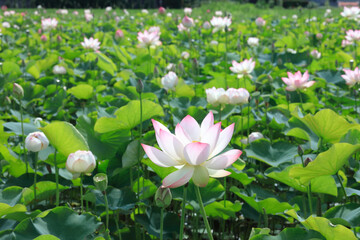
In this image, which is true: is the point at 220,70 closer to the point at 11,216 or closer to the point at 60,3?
the point at 11,216

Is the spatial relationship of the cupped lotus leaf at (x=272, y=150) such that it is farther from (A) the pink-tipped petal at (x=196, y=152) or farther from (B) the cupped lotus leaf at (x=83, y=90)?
(B) the cupped lotus leaf at (x=83, y=90)

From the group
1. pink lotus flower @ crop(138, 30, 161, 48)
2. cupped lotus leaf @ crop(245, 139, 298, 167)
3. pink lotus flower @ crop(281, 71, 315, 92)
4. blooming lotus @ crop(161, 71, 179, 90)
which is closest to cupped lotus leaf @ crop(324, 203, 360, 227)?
cupped lotus leaf @ crop(245, 139, 298, 167)

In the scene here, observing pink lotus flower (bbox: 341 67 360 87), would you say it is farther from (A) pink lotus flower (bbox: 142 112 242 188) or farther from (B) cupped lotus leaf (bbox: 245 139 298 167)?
(A) pink lotus flower (bbox: 142 112 242 188)

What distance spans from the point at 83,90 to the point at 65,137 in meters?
0.82

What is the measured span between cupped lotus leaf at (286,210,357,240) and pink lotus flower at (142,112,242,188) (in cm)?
18

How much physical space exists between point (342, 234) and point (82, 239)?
458 mm

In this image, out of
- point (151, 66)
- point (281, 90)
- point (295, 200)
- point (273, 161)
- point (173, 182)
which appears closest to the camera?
point (173, 182)

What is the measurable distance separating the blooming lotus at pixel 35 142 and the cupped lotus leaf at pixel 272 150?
56 centimetres

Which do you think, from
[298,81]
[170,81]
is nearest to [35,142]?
[170,81]

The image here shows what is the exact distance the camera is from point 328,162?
32.7 inches

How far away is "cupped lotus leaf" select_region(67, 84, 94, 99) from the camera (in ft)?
5.70

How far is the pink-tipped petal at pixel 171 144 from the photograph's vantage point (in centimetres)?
64

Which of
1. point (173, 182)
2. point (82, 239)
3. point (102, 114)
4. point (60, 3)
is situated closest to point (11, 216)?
point (82, 239)

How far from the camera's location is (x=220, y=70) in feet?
7.46
